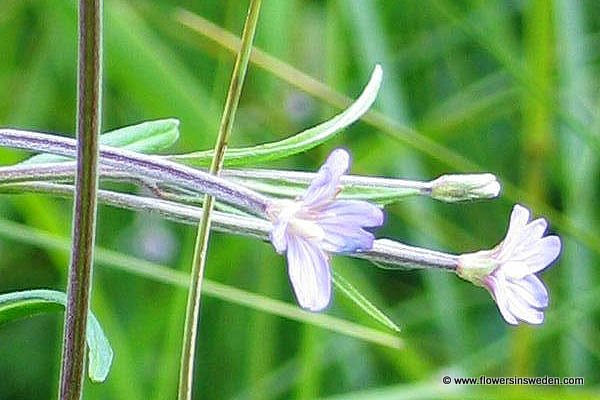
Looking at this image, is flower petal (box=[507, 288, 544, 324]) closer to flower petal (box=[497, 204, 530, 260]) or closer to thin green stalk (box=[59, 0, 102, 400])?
flower petal (box=[497, 204, 530, 260])

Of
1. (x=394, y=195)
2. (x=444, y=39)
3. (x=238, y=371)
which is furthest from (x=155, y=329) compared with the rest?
(x=394, y=195)

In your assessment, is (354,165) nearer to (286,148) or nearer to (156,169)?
(286,148)

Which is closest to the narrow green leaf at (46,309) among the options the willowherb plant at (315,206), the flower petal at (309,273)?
the willowherb plant at (315,206)

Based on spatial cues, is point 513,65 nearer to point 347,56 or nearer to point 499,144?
point 347,56

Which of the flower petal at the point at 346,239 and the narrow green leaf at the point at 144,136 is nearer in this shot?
the flower petal at the point at 346,239

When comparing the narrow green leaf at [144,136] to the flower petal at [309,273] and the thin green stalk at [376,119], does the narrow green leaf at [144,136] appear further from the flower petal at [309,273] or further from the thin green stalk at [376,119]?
the thin green stalk at [376,119]
